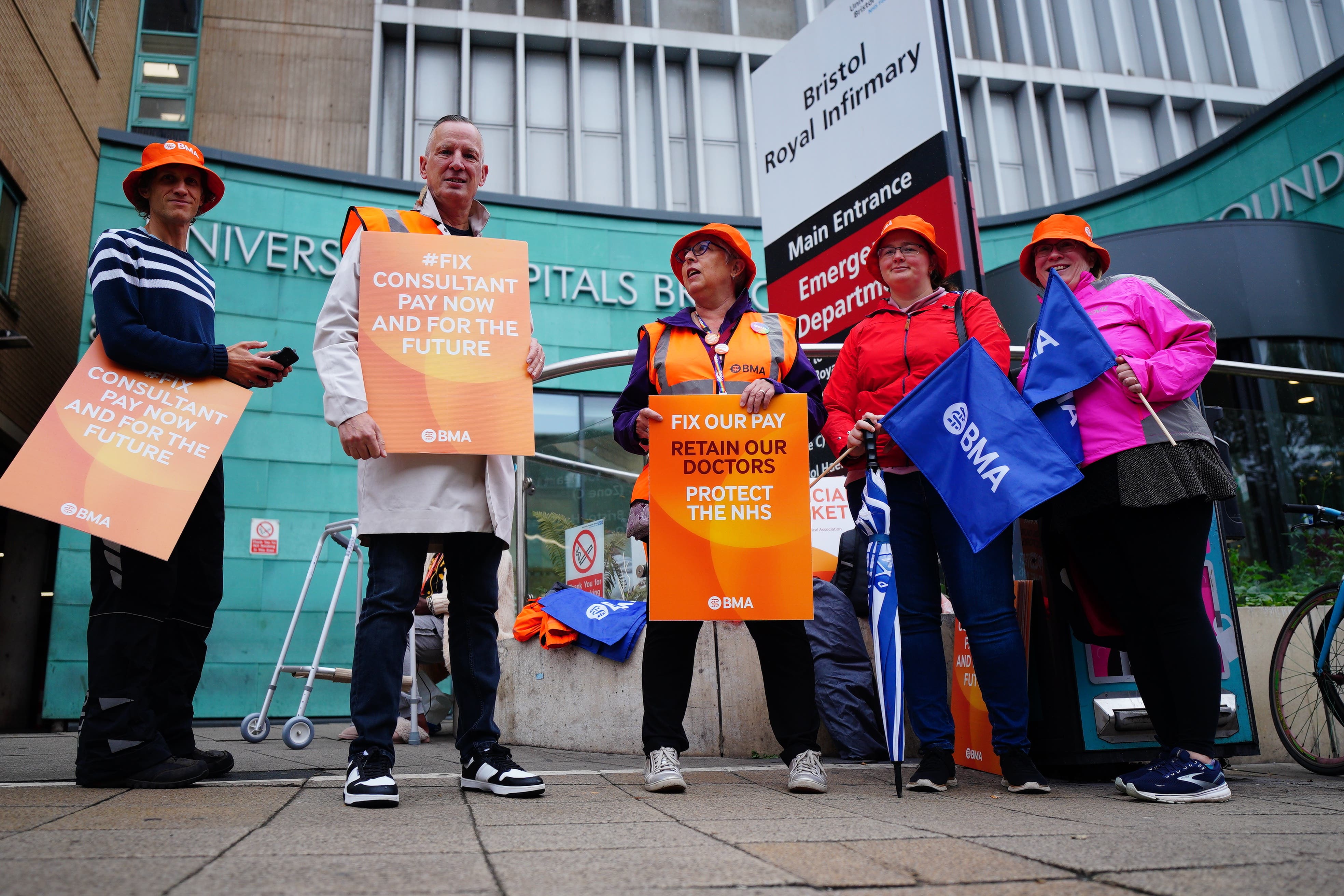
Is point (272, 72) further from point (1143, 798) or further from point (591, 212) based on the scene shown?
point (1143, 798)

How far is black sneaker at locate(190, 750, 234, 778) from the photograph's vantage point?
10.2 feet

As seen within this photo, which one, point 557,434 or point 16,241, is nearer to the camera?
point 557,434

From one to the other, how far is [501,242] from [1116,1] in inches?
666

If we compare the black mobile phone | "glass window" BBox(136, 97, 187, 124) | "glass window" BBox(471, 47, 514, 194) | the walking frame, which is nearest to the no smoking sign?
the walking frame

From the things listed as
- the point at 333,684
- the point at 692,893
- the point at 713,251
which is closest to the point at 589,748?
the point at 713,251

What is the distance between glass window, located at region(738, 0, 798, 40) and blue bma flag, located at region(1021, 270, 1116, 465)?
546 inches

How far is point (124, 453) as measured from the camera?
2.86m

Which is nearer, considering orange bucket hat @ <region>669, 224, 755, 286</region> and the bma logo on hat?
the bma logo on hat

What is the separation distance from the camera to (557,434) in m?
6.48

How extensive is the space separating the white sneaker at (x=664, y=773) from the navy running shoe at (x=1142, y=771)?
124 centimetres

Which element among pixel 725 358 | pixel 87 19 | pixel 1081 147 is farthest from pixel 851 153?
pixel 1081 147

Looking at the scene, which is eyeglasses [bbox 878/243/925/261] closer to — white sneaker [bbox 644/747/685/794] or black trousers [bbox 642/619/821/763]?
black trousers [bbox 642/619/821/763]

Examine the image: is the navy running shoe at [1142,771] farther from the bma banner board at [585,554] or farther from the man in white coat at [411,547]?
the bma banner board at [585,554]

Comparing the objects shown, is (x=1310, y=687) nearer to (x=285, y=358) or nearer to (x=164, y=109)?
(x=285, y=358)
